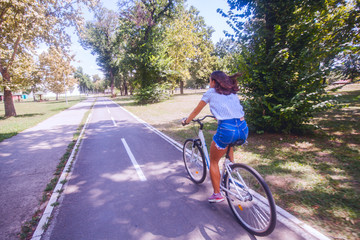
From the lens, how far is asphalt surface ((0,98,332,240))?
106 inches

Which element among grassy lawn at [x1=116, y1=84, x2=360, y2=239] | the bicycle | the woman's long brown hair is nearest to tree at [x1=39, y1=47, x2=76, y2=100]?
grassy lawn at [x1=116, y1=84, x2=360, y2=239]

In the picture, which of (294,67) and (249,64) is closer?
(294,67)

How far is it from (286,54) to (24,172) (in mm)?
8722

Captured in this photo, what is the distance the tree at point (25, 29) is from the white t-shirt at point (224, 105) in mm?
13925

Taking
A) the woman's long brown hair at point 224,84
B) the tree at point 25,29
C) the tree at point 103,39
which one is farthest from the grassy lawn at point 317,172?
the tree at point 103,39

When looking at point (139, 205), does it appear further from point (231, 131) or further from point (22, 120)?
point (22, 120)

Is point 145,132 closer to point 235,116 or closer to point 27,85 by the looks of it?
point 235,116

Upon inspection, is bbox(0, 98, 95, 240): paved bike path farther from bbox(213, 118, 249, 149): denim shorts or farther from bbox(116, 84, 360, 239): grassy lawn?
bbox(116, 84, 360, 239): grassy lawn

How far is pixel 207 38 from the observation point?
149 ft

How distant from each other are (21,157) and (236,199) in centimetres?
734

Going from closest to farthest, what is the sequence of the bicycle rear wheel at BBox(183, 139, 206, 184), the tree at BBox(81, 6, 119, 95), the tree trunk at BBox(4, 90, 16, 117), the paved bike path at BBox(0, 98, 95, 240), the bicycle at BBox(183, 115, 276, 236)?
the bicycle at BBox(183, 115, 276, 236)
the paved bike path at BBox(0, 98, 95, 240)
the bicycle rear wheel at BBox(183, 139, 206, 184)
the tree trunk at BBox(4, 90, 16, 117)
the tree at BBox(81, 6, 119, 95)

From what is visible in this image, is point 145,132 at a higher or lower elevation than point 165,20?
lower

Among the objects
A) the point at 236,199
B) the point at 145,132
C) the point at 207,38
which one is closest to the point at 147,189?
the point at 236,199

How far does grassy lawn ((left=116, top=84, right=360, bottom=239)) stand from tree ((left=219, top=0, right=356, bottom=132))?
0.84 m
